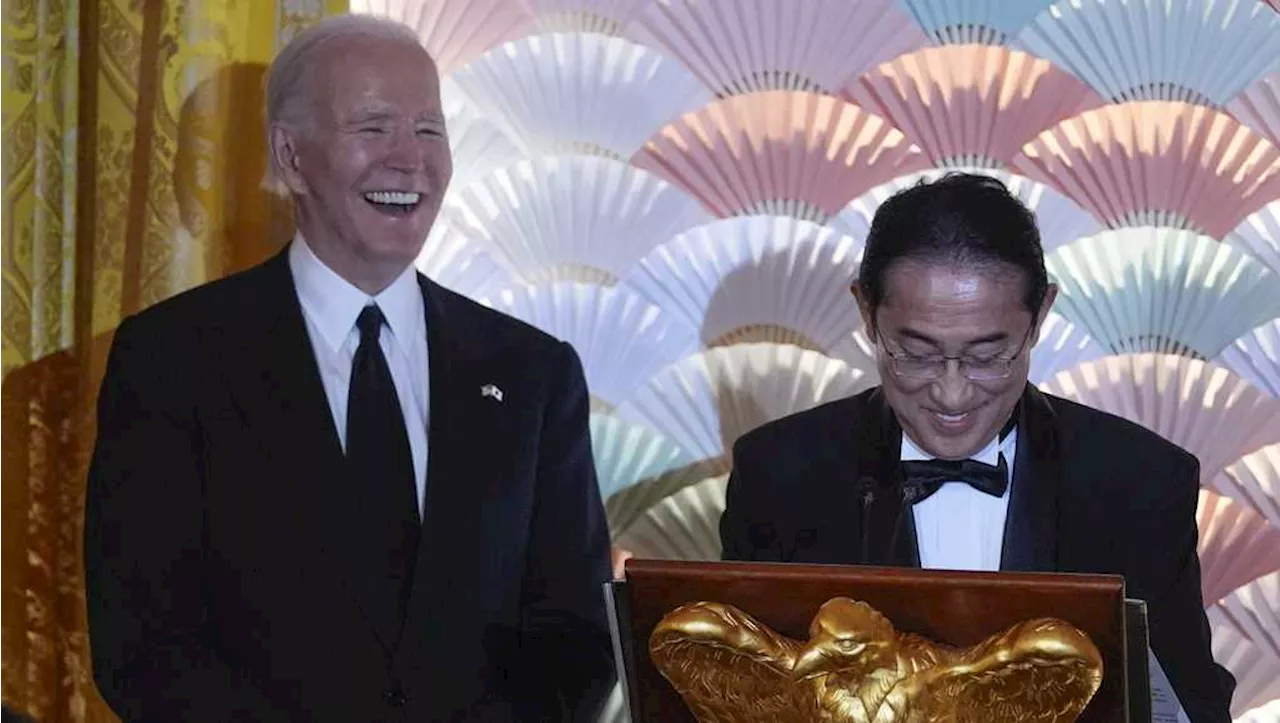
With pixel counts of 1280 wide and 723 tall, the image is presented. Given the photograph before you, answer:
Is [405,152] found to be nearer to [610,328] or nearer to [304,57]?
[304,57]

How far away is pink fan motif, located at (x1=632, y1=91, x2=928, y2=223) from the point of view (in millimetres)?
2260

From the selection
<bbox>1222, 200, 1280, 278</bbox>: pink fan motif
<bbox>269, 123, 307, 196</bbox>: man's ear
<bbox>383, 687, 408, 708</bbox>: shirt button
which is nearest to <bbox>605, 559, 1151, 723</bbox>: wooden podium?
<bbox>383, 687, 408, 708</bbox>: shirt button

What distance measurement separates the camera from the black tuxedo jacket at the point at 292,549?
67.9 inches

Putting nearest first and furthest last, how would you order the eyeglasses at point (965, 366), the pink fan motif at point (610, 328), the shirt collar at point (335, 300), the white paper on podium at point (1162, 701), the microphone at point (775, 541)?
the white paper on podium at point (1162, 701) → the eyeglasses at point (965, 366) → the microphone at point (775, 541) → the shirt collar at point (335, 300) → the pink fan motif at point (610, 328)

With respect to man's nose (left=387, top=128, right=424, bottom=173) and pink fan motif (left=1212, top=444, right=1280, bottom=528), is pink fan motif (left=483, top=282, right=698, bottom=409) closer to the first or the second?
man's nose (left=387, top=128, right=424, bottom=173)

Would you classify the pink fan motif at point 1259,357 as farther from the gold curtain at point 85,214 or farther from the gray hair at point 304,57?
the gold curtain at point 85,214

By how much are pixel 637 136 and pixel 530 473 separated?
0.61 metres

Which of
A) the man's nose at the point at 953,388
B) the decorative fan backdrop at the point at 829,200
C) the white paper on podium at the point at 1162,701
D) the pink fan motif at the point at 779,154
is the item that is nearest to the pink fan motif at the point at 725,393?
the decorative fan backdrop at the point at 829,200

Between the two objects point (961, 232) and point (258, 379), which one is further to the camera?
point (258, 379)

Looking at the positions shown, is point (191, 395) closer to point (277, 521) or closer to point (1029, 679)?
point (277, 521)

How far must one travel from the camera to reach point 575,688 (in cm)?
181

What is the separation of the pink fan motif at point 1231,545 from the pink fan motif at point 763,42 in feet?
2.30

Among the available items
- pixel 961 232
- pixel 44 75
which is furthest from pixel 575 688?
pixel 44 75

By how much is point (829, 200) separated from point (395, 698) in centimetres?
91
